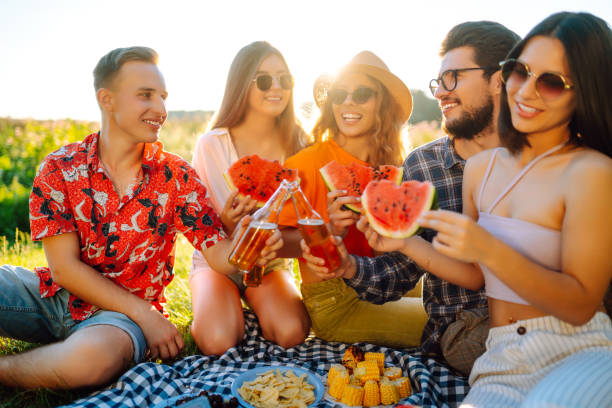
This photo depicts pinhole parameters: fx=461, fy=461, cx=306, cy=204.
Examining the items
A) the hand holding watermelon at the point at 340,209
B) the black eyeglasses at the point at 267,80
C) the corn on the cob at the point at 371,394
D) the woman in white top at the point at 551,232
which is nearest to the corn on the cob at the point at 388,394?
the corn on the cob at the point at 371,394

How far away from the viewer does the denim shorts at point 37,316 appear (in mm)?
3580

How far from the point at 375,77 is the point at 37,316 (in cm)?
362

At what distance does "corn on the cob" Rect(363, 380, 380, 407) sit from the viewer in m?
3.16

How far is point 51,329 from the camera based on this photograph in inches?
148

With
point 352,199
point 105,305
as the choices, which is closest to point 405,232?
point 352,199

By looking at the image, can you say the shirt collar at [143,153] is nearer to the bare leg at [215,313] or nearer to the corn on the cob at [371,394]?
the bare leg at [215,313]

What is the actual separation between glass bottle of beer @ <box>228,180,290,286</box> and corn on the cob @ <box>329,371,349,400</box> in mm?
993

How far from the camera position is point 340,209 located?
330 cm

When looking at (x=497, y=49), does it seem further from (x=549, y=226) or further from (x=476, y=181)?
(x=549, y=226)

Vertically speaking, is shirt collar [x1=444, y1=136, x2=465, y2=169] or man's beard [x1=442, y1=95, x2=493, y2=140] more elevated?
man's beard [x1=442, y1=95, x2=493, y2=140]

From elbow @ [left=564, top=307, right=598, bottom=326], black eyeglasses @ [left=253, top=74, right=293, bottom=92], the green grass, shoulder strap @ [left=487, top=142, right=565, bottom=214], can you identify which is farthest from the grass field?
elbow @ [left=564, top=307, right=598, bottom=326]

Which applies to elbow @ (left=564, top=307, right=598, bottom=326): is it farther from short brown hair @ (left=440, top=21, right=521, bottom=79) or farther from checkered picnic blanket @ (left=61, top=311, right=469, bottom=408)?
short brown hair @ (left=440, top=21, right=521, bottom=79)

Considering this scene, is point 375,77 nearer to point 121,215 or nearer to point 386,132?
point 386,132

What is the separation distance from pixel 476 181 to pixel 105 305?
9.58 feet
